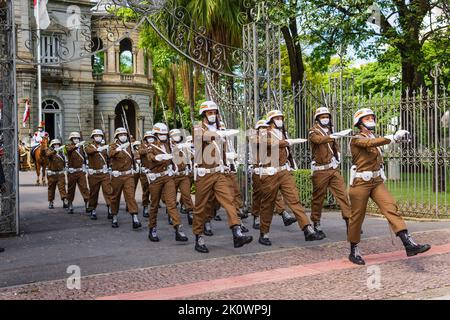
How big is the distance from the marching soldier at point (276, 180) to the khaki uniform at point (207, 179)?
0.71m

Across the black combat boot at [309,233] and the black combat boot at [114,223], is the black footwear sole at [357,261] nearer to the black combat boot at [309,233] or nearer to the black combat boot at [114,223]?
the black combat boot at [309,233]

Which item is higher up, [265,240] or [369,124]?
[369,124]

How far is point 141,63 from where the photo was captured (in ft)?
156

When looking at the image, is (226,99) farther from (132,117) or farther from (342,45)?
(132,117)

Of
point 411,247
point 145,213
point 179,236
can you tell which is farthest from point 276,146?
point 145,213

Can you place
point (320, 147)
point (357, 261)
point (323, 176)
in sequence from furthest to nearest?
point (320, 147) < point (323, 176) < point (357, 261)

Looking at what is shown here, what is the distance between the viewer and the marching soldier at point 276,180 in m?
9.51

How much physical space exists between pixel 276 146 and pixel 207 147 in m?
1.21

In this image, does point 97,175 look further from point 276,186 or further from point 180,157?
point 276,186

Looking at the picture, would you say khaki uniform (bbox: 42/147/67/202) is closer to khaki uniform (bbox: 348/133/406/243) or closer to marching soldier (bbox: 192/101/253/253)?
marching soldier (bbox: 192/101/253/253)

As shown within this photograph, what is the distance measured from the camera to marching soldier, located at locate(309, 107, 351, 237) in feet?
33.0

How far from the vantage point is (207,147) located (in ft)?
30.0

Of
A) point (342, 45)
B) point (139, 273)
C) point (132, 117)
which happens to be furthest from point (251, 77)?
point (132, 117)
